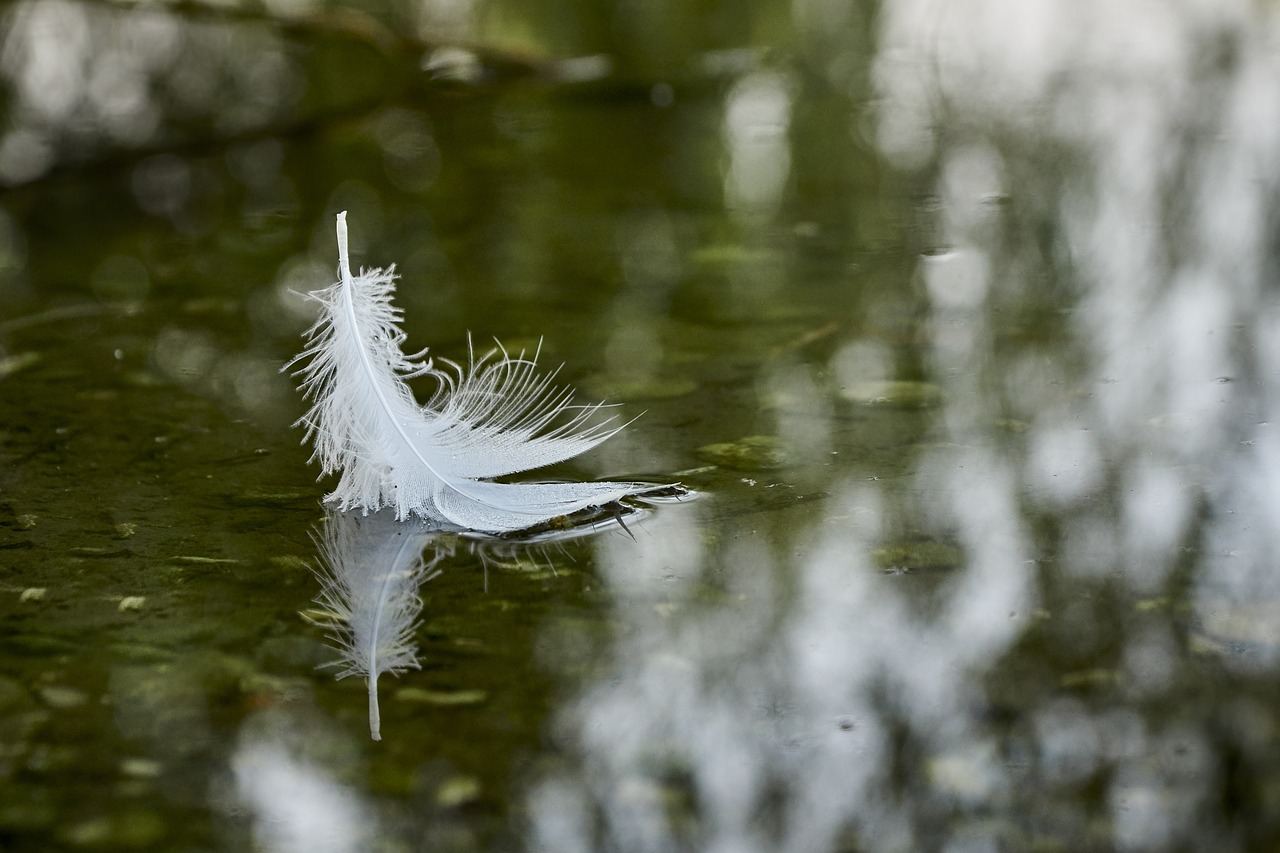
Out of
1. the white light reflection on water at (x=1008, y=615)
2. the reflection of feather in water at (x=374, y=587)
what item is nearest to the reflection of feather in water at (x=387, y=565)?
the reflection of feather in water at (x=374, y=587)

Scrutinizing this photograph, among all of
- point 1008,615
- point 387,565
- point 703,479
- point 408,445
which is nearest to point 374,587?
point 387,565

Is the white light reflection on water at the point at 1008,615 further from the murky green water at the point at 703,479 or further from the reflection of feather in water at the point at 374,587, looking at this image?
the reflection of feather in water at the point at 374,587

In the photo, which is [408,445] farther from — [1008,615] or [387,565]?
[1008,615]

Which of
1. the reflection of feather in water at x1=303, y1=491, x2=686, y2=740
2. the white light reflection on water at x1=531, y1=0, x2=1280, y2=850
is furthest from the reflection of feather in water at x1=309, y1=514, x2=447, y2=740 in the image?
the white light reflection on water at x1=531, y1=0, x2=1280, y2=850

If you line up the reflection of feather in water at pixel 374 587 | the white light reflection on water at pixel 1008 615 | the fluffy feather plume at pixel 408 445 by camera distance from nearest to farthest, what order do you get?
1. the white light reflection on water at pixel 1008 615
2. the reflection of feather in water at pixel 374 587
3. the fluffy feather plume at pixel 408 445

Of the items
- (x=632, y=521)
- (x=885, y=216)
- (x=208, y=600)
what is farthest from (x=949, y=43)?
(x=208, y=600)
